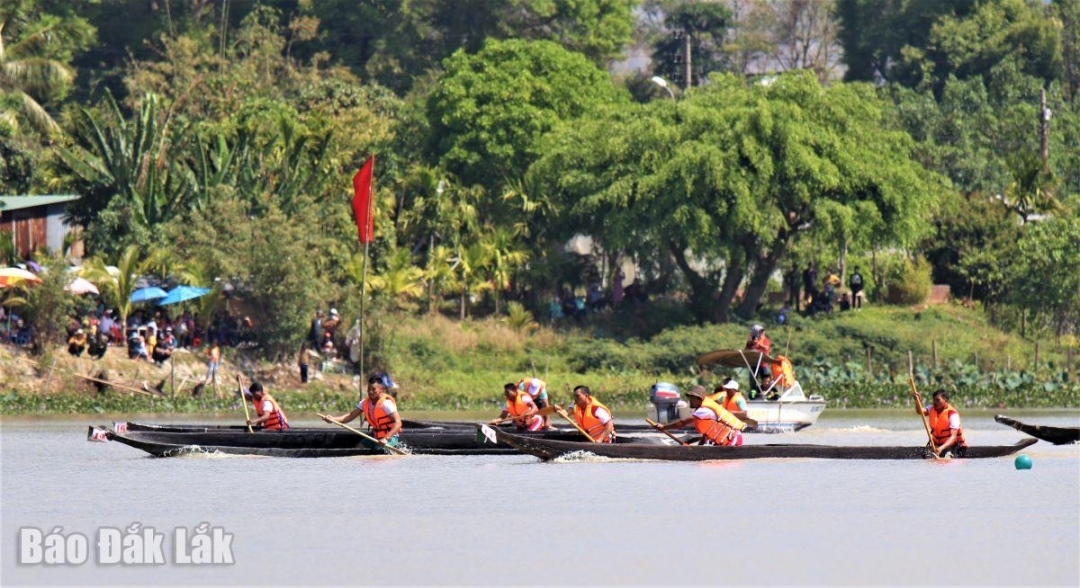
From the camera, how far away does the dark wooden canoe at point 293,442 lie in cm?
2975

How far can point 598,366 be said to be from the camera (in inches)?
1998

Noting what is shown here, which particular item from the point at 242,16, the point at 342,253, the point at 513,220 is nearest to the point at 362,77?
the point at 242,16

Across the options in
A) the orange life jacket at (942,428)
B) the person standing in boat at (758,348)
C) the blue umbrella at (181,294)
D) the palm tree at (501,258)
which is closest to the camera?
the orange life jacket at (942,428)

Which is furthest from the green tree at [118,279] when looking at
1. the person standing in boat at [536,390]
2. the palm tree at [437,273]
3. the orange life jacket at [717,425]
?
the orange life jacket at [717,425]

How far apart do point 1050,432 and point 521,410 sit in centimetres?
931

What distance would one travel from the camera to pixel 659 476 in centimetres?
2841

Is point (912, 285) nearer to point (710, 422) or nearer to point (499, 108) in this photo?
point (499, 108)

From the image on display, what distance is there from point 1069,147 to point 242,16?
36.5 m

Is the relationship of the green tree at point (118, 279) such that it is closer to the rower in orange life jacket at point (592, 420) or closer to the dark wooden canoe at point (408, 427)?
the dark wooden canoe at point (408, 427)

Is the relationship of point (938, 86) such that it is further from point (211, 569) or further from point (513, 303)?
point (211, 569)

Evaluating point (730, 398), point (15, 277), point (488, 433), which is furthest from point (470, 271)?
point (488, 433)

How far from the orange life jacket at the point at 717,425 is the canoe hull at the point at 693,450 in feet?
1.22

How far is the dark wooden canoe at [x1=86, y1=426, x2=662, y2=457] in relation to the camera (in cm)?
2975

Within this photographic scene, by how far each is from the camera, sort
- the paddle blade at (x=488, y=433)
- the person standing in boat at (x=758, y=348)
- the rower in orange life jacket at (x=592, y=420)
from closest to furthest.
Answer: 1. the paddle blade at (x=488, y=433)
2. the rower in orange life jacket at (x=592, y=420)
3. the person standing in boat at (x=758, y=348)
